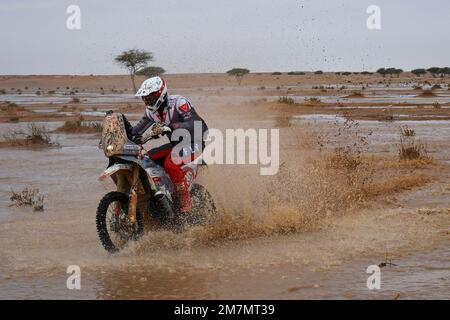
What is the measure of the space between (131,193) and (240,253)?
1429mm

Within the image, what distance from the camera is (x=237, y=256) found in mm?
7727

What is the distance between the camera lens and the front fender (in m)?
7.40

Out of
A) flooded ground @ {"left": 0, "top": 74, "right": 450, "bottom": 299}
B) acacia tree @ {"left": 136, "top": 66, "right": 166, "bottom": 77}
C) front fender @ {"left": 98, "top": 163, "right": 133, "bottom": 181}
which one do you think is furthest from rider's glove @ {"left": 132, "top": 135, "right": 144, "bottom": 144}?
acacia tree @ {"left": 136, "top": 66, "right": 166, "bottom": 77}

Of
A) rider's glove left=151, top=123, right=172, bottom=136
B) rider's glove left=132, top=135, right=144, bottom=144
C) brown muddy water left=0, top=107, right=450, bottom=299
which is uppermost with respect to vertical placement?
rider's glove left=151, top=123, right=172, bottom=136

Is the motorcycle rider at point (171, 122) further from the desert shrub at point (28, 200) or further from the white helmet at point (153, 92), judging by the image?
the desert shrub at point (28, 200)

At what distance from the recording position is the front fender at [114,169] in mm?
7402

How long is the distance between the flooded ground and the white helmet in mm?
1555

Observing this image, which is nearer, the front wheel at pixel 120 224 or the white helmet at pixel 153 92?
the front wheel at pixel 120 224

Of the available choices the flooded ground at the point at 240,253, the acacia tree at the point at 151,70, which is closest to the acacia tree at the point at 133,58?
the acacia tree at the point at 151,70

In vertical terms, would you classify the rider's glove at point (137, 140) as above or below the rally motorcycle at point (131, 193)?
above

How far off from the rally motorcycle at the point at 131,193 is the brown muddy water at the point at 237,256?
22 centimetres

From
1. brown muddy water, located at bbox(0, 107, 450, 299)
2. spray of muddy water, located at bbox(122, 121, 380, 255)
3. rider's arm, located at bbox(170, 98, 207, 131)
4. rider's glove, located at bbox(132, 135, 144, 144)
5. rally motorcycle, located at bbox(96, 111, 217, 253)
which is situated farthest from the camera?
spray of muddy water, located at bbox(122, 121, 380, 255)

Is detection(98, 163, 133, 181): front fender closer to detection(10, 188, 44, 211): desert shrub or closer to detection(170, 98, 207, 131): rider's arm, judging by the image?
detection(170, 98, 207, 131): rider's arm
